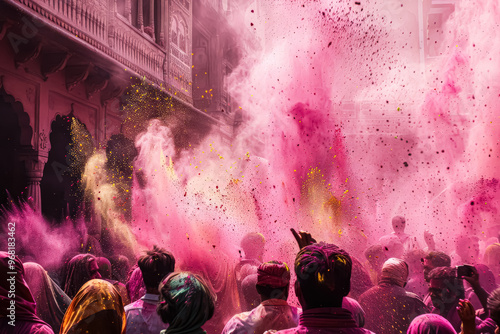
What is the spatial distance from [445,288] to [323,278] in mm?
2028

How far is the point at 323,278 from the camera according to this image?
6.71ft

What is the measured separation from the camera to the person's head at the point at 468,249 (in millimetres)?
6383

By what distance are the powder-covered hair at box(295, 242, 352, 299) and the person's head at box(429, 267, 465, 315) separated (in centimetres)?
189

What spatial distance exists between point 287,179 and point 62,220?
633cm

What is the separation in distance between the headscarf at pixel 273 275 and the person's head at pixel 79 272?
1.54 m

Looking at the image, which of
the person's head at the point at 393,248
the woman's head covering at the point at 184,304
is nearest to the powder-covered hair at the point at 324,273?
the woman's head covering at the point at 184,304

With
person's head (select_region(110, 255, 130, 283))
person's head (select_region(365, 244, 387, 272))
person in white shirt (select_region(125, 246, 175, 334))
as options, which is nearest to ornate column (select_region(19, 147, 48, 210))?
person's head (select_region(110, 255, 130, 283))

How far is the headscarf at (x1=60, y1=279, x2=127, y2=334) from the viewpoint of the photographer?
2.25 meters

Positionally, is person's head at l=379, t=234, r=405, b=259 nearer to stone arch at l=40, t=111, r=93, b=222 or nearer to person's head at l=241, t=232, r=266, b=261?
person's head at l=241, t=232, r=266, b=261

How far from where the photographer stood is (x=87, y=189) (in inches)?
410

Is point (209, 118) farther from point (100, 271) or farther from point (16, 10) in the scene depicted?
point (100, 271)

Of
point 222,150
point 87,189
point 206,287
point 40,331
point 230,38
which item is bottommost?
point 40,331

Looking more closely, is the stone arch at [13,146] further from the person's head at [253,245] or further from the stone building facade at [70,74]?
the person's head at [253,245]

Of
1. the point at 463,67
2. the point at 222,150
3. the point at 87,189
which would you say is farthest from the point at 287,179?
the point at 463,67
